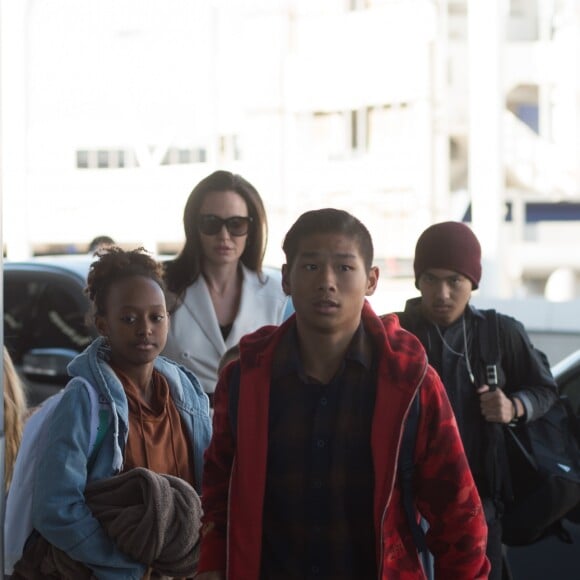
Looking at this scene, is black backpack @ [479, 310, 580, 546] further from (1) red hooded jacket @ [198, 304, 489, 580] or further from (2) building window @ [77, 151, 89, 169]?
(2) building window @ [77, 151, 89, 169]

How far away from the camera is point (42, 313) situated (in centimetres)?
623

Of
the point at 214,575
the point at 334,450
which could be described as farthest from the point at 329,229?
the point at 214,575

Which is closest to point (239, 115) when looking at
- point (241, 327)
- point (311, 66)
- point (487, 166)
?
point (311, 66)

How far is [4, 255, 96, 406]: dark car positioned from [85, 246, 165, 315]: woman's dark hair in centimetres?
274

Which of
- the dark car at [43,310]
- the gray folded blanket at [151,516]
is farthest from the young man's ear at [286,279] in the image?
the dark car at [43,310]

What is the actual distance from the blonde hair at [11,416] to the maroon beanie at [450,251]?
1315 mm

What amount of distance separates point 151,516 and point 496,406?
1204mm

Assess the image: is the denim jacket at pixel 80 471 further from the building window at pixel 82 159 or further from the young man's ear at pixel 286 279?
the building window at pixel 82 159

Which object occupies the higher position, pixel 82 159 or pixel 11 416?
pixel 82 159

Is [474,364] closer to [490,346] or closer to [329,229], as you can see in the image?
[490,346]

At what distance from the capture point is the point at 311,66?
109 ft

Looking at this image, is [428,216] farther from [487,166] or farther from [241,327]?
[241,327]

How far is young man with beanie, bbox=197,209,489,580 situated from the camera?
89.1 inches

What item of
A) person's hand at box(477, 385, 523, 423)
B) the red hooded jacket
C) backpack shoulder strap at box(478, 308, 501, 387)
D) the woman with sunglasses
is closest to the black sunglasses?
the woman with sunglasses
